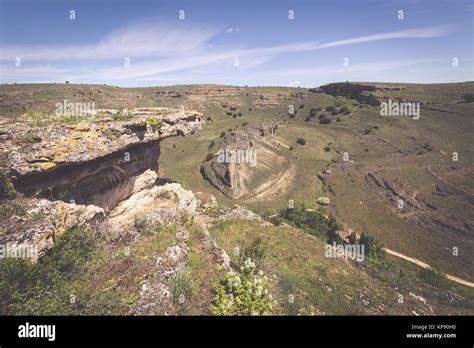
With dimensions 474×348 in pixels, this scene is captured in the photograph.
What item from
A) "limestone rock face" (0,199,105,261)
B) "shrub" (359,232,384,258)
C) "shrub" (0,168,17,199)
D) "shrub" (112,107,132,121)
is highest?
"shrub" (112,107,132,121)

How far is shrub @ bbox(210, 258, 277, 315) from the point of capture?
732 cm

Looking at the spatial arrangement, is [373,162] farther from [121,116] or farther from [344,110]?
[121,116]

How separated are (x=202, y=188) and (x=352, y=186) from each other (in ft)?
63.9

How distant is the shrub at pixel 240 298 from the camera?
7.32m

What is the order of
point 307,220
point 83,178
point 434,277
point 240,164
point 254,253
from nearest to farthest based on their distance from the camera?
1. point 83,178
2. point 254,253
3. point 434,277
4. point 307,220
5. point 240,164

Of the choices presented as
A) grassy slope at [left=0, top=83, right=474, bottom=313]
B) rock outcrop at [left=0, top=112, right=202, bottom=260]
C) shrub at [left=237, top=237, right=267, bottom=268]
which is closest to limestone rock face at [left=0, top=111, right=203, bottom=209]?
rock outcrop at [left=0, top=112, right=202, bottom=260]

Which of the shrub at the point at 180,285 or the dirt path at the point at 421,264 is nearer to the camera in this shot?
the shrub at the point at 180,285

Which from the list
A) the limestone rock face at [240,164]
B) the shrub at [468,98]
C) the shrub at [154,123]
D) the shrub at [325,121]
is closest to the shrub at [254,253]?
the shrub at [154,123]

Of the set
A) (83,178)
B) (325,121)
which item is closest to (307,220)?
(83,178)

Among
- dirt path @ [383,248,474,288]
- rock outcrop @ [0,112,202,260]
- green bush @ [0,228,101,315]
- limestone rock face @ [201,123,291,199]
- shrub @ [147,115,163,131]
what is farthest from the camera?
limestone rock face @ [201,123,291,199]

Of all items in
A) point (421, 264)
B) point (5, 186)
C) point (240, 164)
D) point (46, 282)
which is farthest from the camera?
point (240, 164)

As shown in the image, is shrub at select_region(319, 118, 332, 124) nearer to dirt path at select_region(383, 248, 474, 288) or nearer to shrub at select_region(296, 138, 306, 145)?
shrub at select_region(296, 138, 306, 145)

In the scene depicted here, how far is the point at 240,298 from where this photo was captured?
25.5ft

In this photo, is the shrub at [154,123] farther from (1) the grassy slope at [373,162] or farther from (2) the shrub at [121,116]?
(1) the grassy slope at [373,162]
